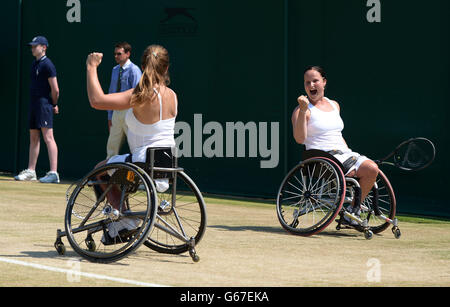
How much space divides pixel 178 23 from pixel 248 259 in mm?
6347

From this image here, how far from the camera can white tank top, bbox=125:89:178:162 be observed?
6176 mm

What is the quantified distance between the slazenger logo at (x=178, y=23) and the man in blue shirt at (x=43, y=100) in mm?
1592

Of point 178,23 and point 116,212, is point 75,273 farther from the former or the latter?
point 178,23

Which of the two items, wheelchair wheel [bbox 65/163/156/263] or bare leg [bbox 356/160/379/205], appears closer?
wheelchair wheel [bbox 65/163/156/263]

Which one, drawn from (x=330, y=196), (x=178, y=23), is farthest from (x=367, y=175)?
(x=178, y=23)

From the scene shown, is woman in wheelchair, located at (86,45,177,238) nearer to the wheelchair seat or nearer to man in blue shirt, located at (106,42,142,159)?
the wheelchair seat

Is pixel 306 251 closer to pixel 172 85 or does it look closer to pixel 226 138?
pixel 226 138

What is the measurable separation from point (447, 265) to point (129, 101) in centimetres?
247

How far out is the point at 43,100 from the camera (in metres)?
12.1

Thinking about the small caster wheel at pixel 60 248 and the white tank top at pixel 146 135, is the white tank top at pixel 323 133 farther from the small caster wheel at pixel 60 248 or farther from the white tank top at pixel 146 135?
the small caster wheel at pixel 60 248

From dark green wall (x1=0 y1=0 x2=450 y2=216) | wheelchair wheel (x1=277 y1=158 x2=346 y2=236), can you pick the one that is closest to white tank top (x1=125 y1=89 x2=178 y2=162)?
wheelchair wheel (x1=277 y1=158 x2=346 y2=236)

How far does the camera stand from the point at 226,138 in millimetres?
11578

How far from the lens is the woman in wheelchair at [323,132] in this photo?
7.76 meters

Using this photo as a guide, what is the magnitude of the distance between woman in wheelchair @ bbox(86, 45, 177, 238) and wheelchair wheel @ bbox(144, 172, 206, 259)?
16cm
